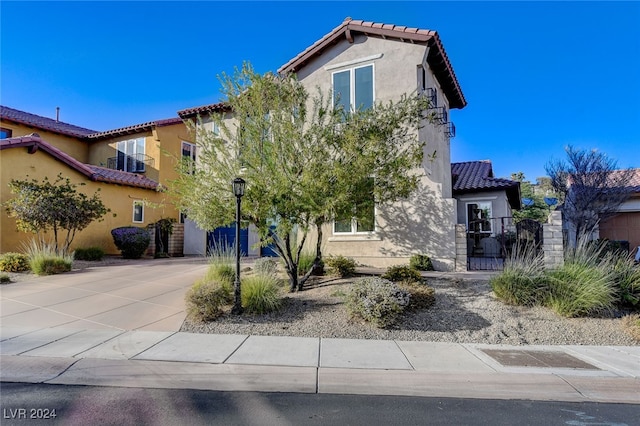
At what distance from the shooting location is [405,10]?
1288 centimetres

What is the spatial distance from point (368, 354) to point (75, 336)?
4.89 meters

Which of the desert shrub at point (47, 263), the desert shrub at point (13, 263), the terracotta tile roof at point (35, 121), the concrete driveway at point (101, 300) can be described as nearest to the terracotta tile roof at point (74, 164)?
the terracotta tile roof at point (35, 121)

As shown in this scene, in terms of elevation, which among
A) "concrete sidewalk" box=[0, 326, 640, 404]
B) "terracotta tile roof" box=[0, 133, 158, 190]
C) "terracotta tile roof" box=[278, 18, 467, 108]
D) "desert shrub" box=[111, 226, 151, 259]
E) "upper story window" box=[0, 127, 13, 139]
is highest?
"terracotta tile roof" box=[278, 18, 467, 108]

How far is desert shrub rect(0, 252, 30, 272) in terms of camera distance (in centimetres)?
1127

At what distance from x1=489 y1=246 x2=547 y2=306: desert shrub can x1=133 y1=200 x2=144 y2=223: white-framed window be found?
1734 centimetres

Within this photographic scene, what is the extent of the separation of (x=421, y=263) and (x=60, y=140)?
2272 centimetres

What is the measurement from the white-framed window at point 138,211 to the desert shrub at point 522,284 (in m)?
17.3

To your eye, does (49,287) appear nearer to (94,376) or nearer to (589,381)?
(94,376)

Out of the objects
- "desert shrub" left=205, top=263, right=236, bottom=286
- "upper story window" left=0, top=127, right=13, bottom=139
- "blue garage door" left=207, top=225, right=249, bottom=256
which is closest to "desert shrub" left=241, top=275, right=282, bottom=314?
"desert shrub" left=205, top=263, right=236, bottom=286

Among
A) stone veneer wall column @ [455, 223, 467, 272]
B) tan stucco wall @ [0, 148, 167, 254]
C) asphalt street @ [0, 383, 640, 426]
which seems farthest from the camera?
tan stucco wall @ [0, 148, 167, 254]

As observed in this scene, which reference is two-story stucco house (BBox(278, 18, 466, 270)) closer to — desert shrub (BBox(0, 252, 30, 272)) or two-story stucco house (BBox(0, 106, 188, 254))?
two-story stucco house (BBox(0, 106, 188, 254))

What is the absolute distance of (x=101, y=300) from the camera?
817 cm

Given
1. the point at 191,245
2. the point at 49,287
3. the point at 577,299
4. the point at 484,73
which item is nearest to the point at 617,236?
the point at 484,73

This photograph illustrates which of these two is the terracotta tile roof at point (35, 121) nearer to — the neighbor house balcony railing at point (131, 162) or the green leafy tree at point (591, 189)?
the neighbor house balcony railing at point (131, 162)
